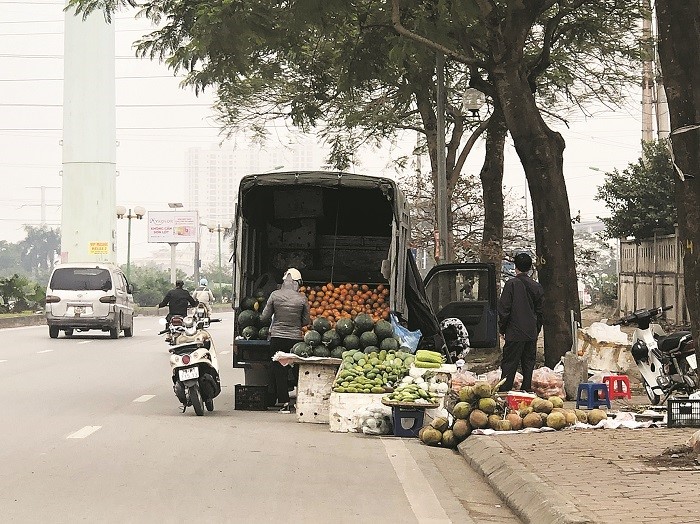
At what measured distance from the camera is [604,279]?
194 ft

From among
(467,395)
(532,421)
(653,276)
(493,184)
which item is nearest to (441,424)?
(467,395)

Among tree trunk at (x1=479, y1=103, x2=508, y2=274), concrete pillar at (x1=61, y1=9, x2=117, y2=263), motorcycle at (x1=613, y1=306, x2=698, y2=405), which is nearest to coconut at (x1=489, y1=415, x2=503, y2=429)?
motorcycle at (x1=613, y1=306, x2=698, y2=405)

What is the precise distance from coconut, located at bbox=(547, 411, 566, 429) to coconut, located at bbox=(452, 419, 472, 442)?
A: 2.74ft

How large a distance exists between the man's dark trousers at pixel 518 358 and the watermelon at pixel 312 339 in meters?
2.47

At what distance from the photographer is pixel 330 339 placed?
16688 millimetres

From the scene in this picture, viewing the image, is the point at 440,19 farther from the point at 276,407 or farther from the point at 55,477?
the point at 55,477

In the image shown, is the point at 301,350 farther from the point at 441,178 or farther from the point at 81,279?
the point at 81,279

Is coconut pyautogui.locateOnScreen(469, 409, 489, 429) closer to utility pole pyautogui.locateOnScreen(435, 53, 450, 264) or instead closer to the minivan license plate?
the minivan license plate

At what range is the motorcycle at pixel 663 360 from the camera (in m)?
14.8

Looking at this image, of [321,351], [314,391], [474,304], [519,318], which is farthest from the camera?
[474,304]

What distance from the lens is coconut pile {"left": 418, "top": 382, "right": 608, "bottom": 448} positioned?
13.7 m

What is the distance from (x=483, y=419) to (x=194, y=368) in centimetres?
425

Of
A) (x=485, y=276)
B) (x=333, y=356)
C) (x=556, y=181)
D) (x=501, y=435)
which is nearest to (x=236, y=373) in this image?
(x=485, y=276)

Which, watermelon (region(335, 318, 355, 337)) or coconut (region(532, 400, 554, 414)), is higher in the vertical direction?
watermelon (region(335, 318, 355, 337))
